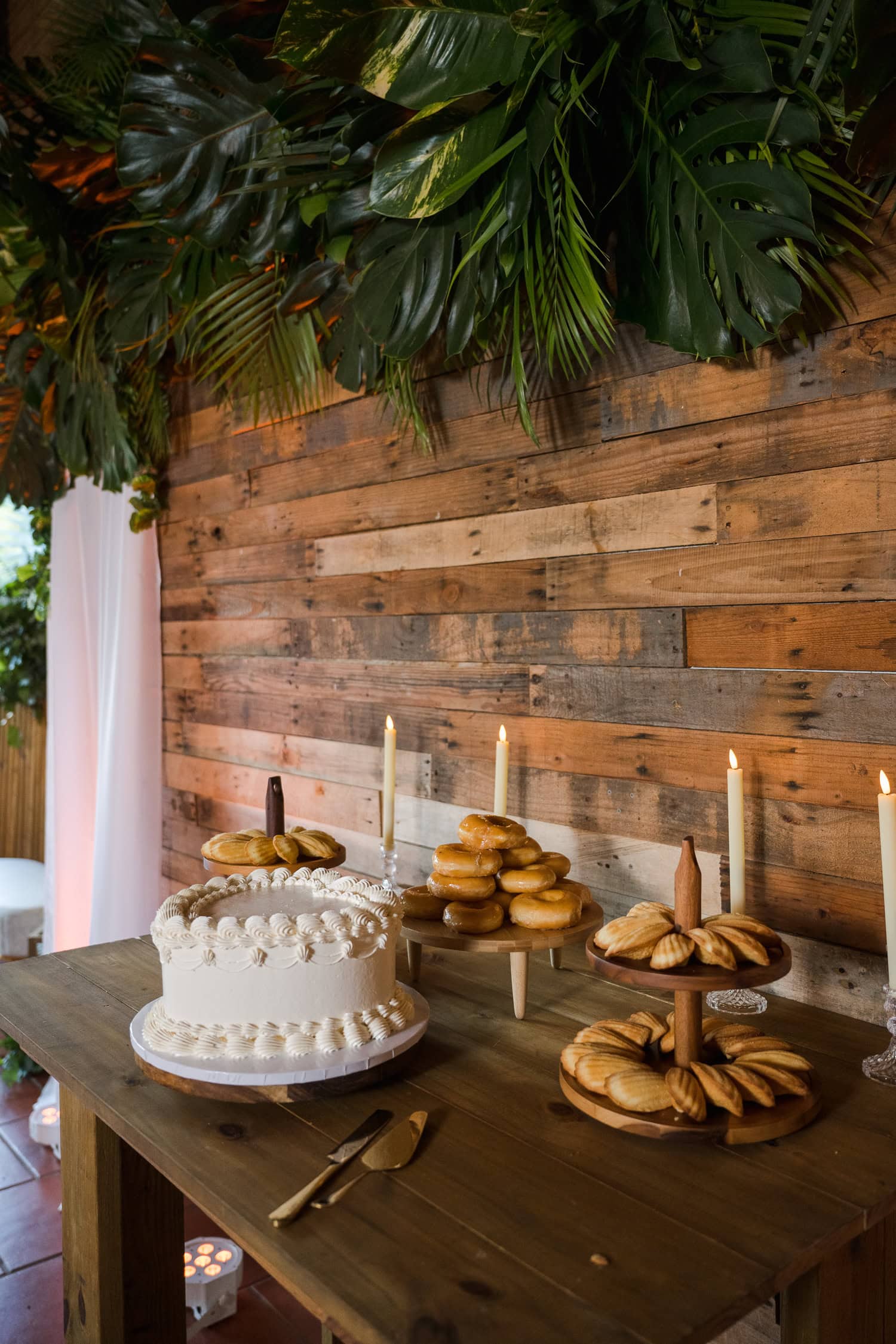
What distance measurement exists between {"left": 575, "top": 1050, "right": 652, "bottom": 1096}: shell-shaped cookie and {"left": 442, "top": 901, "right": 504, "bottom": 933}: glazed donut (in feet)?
0.73

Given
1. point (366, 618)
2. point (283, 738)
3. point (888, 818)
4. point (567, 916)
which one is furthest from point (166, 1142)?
point (283, 738)

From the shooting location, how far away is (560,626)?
61.8 inches

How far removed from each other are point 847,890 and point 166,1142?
81cm

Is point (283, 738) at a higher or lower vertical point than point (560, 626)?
lower

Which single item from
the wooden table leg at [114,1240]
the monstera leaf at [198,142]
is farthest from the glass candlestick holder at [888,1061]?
the monstera leaf at [198,142]

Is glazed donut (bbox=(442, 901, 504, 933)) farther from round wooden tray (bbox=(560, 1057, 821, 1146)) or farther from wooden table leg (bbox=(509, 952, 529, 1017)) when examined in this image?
round wooden tray (bbox=(560, 1057, 821, 1146))

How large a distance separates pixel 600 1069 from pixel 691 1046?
86 mm

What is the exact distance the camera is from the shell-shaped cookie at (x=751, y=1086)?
0.90m

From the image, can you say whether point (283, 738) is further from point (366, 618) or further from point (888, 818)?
point (888, 818)

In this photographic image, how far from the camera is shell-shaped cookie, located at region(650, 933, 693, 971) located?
2.88ft

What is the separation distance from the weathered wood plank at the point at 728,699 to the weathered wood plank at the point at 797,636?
0.01 m

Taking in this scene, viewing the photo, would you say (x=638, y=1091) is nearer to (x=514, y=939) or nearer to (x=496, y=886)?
(x=514, y=939)

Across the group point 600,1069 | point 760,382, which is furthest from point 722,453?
point 600,1069

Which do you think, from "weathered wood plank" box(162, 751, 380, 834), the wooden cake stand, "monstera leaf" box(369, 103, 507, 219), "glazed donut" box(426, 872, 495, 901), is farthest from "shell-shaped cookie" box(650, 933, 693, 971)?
"weathered wood plank" box(162, 751, 380, 834)
